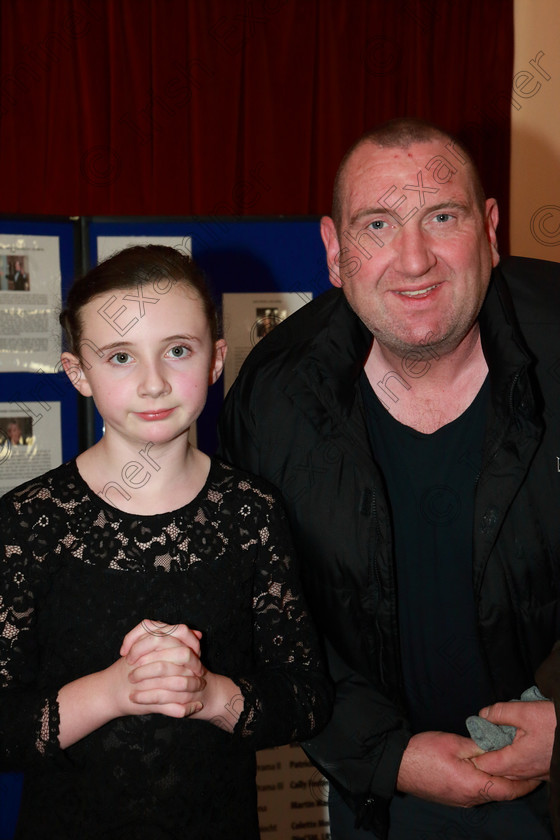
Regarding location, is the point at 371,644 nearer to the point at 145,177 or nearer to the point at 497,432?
the point at 497,432

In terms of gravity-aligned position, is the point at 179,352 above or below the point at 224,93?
below

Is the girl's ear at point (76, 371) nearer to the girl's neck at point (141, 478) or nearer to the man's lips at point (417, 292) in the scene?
the girl's neck at point (141, 478)

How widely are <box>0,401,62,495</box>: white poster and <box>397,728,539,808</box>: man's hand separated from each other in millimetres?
1324

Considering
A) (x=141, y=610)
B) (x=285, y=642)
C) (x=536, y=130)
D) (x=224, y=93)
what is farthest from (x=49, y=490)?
(x=536, y=130)

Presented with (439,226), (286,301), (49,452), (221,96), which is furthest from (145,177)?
(439,226)

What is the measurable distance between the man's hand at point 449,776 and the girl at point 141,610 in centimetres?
29

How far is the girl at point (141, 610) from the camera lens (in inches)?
48.8

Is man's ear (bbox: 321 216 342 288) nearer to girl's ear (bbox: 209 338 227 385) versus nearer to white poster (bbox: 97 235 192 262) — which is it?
girl's ear (bbox: 209 338 227 385)

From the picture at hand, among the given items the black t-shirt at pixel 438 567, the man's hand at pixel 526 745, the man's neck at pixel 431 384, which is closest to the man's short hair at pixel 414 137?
the man's neck at pixel 431 384

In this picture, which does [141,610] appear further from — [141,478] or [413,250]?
[413,250]

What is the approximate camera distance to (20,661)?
1.27 meters

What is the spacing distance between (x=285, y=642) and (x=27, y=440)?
4.06 feet

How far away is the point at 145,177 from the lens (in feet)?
11.4

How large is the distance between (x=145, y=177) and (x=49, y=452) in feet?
5.40
